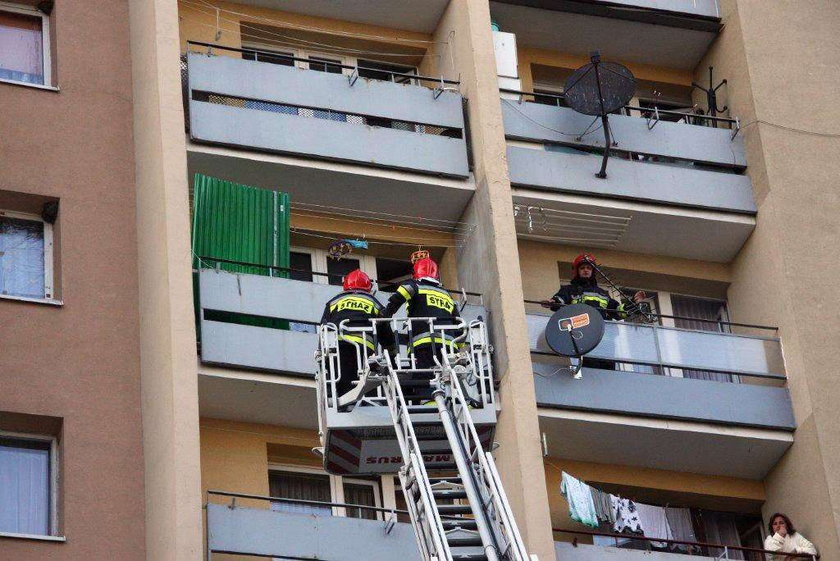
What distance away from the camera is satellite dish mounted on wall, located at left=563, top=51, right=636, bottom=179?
91.4ft

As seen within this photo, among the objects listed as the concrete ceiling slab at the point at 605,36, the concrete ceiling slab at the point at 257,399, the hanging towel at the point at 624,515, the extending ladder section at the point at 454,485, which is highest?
the concrete ceiling slab at the point at 605,36

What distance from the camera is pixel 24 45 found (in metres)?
26.4

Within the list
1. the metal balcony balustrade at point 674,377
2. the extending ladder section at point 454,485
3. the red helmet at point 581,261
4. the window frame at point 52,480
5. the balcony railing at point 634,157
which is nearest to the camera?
the extending ladder section at point 454,485

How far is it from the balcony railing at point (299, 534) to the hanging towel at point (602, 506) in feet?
8.40

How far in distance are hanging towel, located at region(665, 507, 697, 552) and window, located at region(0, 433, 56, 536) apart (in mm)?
8018

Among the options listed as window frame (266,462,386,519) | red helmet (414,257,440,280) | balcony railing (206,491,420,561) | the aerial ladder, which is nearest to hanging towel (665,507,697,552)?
window frame (266,462,386,519)

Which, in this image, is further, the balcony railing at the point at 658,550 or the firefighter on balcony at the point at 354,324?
the balcony railing at the point at 658,550

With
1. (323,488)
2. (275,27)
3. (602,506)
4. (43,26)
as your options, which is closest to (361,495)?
(323,488)

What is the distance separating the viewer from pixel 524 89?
29.4 meters

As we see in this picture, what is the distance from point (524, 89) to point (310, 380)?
6463mm

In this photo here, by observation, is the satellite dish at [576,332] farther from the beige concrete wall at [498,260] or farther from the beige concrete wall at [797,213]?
the beige concrete wall at [797,213]

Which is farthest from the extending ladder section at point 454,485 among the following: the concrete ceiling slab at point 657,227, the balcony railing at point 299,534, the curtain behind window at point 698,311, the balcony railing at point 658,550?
the curtain behind window at point 698,311

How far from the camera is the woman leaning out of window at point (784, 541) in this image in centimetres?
2545

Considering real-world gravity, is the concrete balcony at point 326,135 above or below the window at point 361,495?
above
